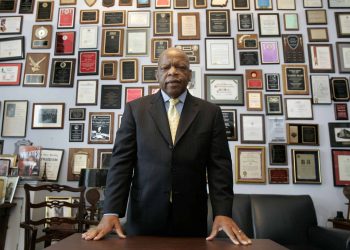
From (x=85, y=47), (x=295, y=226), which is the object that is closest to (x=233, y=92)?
(x=295, y=226)

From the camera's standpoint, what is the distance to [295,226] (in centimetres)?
258

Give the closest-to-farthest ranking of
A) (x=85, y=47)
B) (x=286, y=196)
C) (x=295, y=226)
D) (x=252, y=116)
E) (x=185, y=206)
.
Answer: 1. (x=185, y=206)
2. (x=295, y=226)
3. (x=286, y=196)
4. (x=252, y=116)
5. (x=85, y=47)

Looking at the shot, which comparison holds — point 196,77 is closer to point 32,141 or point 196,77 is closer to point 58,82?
point 58,82

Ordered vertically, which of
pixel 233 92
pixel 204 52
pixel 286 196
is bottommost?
pixel 286 196

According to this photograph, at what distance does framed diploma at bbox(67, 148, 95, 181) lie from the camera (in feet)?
9.88

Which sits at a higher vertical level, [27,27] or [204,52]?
[27,27]

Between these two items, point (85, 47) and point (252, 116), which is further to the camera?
point (85, 47)

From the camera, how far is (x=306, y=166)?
2.93 metres

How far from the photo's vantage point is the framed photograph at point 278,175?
2922mm

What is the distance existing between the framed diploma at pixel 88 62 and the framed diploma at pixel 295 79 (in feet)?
6.68

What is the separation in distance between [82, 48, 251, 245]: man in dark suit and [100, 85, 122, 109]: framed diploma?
1714 mm

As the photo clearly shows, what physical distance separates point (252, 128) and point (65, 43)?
2.26 meters

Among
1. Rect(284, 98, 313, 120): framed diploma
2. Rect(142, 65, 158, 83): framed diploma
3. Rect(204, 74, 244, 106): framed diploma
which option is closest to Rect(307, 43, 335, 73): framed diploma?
Rect(284, 98, 313, 120): framed diploma

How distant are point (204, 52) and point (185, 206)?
226 cm
